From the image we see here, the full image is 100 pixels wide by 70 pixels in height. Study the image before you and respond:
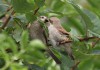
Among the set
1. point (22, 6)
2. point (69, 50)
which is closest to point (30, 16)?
point (22, 6)

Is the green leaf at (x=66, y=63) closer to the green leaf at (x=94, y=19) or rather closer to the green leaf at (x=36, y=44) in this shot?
the green leaf at (x=94, y=19)

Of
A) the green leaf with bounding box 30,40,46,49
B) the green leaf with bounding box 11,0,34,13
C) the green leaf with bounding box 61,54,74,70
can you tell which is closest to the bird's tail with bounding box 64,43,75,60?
the green leaf with bounding box 61,54,74,70

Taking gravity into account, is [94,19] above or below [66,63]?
above

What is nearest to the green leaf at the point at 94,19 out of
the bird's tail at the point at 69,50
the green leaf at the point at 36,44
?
the bird's tail at the point at 69,50

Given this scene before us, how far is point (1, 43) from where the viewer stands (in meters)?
0.76

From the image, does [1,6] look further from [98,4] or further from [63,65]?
[98,4]

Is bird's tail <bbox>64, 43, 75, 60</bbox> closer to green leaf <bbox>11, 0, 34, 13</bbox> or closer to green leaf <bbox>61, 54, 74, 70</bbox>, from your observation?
green leaf <bbox>61, 54, 74, 70</bbox>

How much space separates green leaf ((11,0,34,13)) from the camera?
1417mm

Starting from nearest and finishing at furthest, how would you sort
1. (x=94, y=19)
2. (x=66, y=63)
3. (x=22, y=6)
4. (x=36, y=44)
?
(x=36, y=44)
(x=22, y=6)
(x=66, y=63)
(x=94, y=19)

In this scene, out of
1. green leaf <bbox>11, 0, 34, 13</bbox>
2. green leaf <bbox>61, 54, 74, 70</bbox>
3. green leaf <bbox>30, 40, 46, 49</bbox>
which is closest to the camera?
green leaf <bbox>30, 40, 46, 49</bbox>

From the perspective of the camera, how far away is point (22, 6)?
1.43m

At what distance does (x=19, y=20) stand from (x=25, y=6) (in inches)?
6.3

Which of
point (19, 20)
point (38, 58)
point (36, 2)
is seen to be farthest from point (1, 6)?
point (38, 58)

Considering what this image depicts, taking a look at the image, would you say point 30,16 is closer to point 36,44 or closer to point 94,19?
point 94,19
